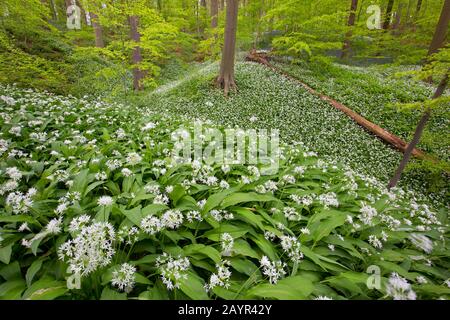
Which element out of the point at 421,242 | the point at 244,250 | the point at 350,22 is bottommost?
the point at 421,242

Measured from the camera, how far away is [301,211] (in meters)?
3.11

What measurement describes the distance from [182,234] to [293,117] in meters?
7.47

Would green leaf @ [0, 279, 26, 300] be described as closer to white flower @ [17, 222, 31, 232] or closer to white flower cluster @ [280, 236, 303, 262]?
white flower @ [17, 222, 31, 232]

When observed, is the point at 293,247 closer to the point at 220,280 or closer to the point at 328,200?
the point at 220,280

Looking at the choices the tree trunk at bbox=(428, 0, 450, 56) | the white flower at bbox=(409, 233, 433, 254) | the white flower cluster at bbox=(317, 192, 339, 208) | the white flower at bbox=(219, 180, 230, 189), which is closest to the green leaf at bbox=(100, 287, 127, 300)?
the white flower at bbox=(219, 180, 230, 189)

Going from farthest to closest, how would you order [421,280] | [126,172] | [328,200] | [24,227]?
[328,200]
[126,172]
[421,280]
[24,227]

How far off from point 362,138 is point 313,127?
1.66 m

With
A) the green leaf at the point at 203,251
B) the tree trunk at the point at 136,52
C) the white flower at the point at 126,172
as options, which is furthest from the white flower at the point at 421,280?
the tree trunk at the point at 136,52

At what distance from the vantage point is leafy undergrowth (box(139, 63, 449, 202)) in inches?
268

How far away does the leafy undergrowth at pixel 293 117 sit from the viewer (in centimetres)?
681

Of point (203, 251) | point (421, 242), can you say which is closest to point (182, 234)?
point (203, 251)

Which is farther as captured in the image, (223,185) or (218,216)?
(223,185)

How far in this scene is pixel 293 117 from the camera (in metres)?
8.68
